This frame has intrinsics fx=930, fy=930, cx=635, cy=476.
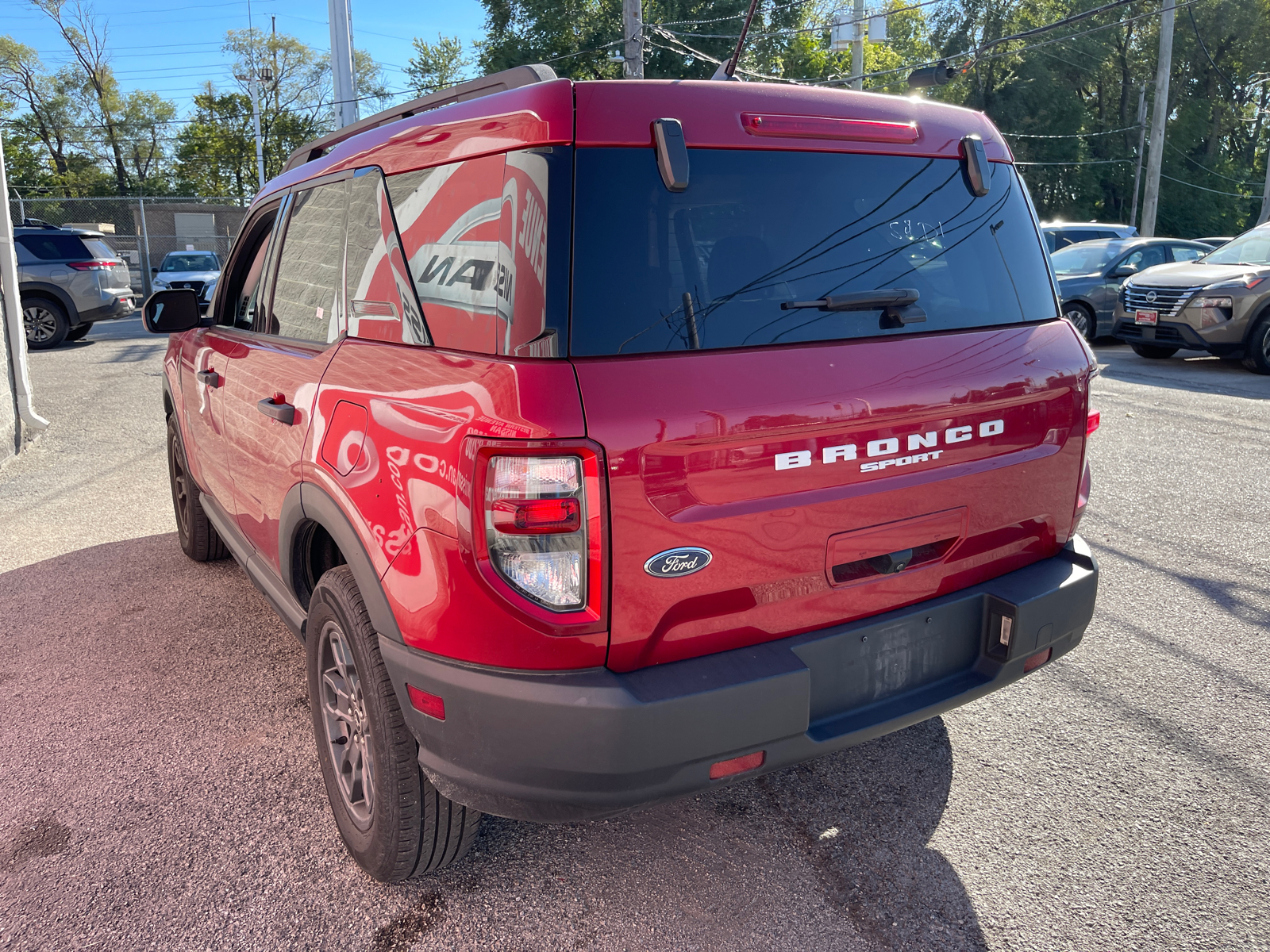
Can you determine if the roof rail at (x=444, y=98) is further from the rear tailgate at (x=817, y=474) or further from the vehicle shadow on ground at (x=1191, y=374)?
the vehicle shadow on ground at (x=1191, y=374)

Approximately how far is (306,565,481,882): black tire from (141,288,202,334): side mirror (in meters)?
1.85

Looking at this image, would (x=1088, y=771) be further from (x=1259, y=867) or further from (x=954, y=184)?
(x=954, y=184)

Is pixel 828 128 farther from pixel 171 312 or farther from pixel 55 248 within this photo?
pixel 55 248

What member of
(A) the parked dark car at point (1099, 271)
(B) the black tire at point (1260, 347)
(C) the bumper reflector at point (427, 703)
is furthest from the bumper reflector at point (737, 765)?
(A) the parked dark car at point (1099, 271)

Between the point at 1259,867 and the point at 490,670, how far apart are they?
214 centimetres

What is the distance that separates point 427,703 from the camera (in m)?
2.05

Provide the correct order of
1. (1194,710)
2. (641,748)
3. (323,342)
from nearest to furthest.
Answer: (641,748) < (323,342) < (1194,710)

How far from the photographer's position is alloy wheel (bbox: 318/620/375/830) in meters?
2.46

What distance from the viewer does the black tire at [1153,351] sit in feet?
41.8

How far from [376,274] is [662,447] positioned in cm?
107

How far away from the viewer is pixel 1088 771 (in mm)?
2953

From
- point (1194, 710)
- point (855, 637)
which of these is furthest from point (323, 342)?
point (1194, 710)

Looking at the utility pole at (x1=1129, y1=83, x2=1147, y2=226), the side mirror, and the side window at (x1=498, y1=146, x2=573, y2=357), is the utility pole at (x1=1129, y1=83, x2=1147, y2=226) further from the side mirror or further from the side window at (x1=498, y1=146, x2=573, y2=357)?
the side window at (x1=498, y1=146, x2=573, y2=357)

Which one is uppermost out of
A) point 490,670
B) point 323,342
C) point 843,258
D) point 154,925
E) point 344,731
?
point 843,258
